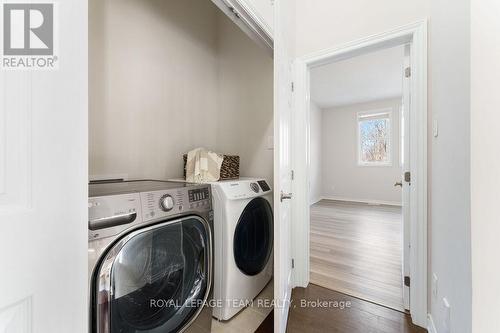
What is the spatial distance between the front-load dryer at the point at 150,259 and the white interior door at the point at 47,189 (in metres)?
0.28

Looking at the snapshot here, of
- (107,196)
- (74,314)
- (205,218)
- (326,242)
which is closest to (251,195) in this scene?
(205,218)

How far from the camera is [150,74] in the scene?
167 cm

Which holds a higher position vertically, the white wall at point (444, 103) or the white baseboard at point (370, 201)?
the white wall at point (444, 103)

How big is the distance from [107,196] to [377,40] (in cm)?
190

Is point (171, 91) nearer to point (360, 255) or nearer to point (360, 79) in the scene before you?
point (360, 255)

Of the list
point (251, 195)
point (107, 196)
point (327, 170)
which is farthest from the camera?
point (327, 170)

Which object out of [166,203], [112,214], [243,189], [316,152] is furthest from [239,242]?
[316,152]

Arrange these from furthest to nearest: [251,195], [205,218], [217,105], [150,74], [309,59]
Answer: [217,105] < [309,59] < [150,74] < [251,195] < [205,218]

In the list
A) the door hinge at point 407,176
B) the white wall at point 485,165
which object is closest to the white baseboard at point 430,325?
the white wall at point 485,165

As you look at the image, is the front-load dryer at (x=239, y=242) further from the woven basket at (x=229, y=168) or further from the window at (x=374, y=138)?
the window at (x=374, y=138)

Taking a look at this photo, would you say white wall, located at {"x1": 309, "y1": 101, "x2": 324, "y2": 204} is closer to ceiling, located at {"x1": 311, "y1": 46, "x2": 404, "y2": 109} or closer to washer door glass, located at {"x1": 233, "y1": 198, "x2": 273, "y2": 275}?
ceiling, located at {"x1": 311, "y1": 46, "x2": 404, "y2": 109}

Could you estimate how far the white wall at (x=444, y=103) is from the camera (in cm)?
84

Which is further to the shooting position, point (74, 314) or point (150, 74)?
point (150, 74)

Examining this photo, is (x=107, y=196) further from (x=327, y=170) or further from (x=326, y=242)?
(x=327, y=170)
